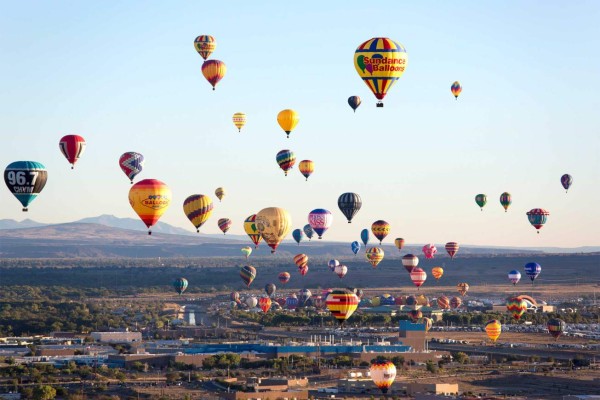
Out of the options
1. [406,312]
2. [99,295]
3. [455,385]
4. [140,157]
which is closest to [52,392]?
[455,385]

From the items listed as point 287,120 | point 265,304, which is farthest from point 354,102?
point 265,304

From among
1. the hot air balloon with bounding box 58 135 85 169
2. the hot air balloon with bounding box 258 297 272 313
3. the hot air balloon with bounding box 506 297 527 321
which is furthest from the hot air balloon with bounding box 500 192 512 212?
the hot air balloon with bounding box 58 135 85 169

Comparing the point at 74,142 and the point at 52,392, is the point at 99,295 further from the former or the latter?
the point at 52,392

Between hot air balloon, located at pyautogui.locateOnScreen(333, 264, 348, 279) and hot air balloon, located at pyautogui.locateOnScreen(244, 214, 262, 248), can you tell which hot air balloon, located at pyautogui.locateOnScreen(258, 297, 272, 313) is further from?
hot air balloon, located at pyautogui.locateOnScreen(244, 214, 262, 248)

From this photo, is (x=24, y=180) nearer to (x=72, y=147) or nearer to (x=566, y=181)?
(x=72, y=147)

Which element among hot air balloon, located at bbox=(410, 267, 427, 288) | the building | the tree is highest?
hot air balloon, located at bbox=(410, 267, 427, 288)
